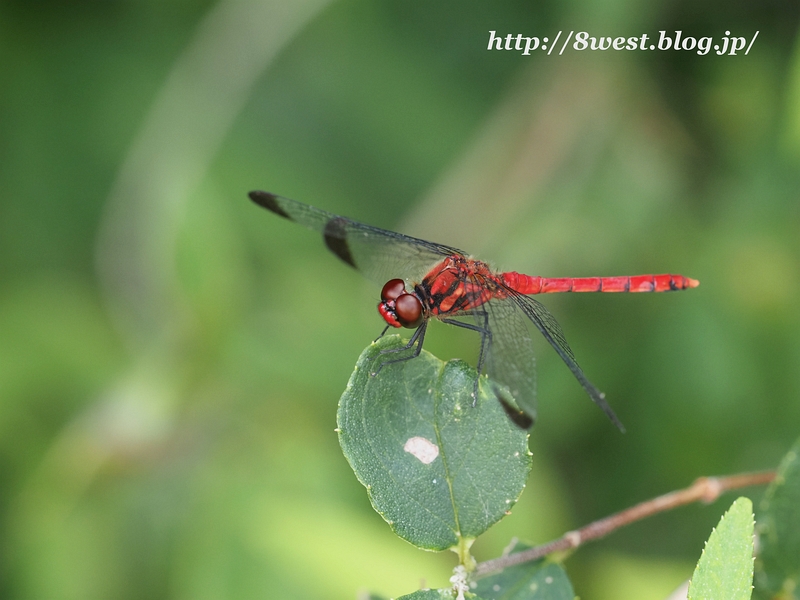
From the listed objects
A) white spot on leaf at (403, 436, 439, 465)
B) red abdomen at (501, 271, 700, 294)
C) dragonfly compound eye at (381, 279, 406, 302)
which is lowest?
white spot on leaf at (403, 436, 439, 465)

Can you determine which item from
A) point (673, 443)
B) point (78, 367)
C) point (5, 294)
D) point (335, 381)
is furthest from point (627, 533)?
point (5, 294)

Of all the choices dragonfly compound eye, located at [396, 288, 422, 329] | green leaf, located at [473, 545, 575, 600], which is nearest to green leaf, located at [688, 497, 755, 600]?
green leaf, located at [473, 545, 575, 600]

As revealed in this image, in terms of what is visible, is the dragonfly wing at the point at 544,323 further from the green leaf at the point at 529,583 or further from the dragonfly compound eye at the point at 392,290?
the green leaf at the point at 529,583

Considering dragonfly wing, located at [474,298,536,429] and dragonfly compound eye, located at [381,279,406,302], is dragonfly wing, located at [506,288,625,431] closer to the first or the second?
dragonfly wing, located at [474,298,536,429]

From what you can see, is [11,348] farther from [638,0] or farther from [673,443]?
[638,0]

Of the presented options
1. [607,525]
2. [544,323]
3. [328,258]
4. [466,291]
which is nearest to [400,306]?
[466,291]

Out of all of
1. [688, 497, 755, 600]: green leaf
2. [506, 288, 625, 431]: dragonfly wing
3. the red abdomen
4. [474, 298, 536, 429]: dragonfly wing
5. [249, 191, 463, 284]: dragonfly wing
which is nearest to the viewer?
[688, 497, 755, 600]: green leaf
